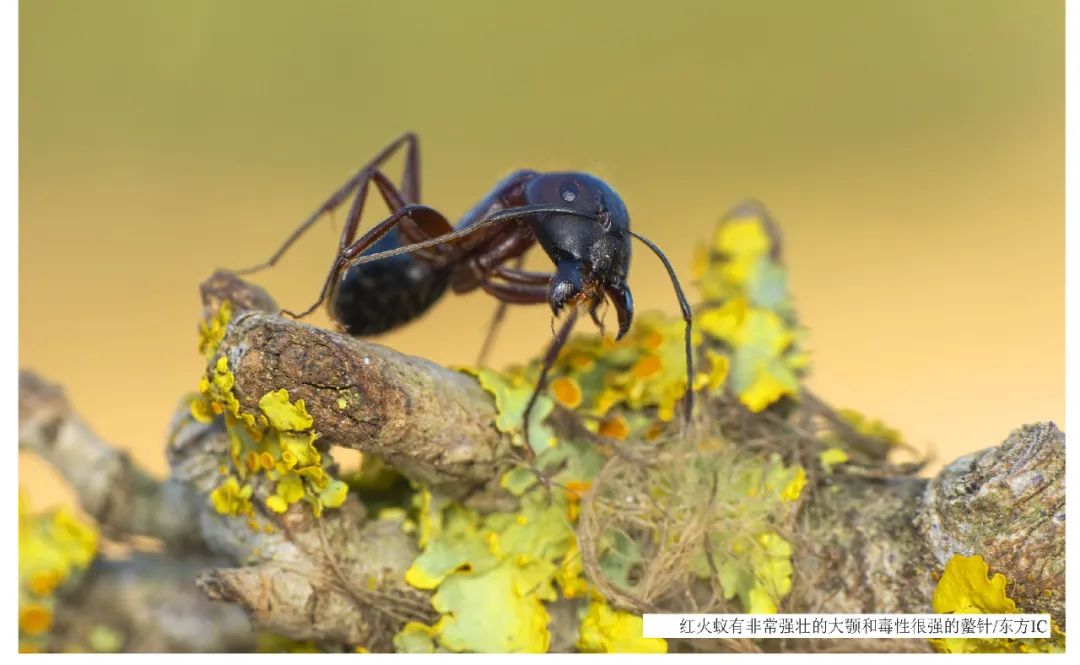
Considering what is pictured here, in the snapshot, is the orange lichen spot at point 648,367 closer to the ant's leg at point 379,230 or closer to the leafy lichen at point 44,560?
the ant's leg at point 379,230

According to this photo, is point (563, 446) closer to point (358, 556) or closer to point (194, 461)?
point (358, 556)

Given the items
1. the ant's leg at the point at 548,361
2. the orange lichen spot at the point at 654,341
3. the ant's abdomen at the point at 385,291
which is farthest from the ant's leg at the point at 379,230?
the orange lichen spot at the point at 654,341

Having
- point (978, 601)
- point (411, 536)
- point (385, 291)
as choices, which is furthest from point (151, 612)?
point (978, 601)

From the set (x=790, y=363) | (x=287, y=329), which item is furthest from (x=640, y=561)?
(x=287, y=329)

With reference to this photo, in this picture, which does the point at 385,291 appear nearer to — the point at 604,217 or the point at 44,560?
the point at 604,217
